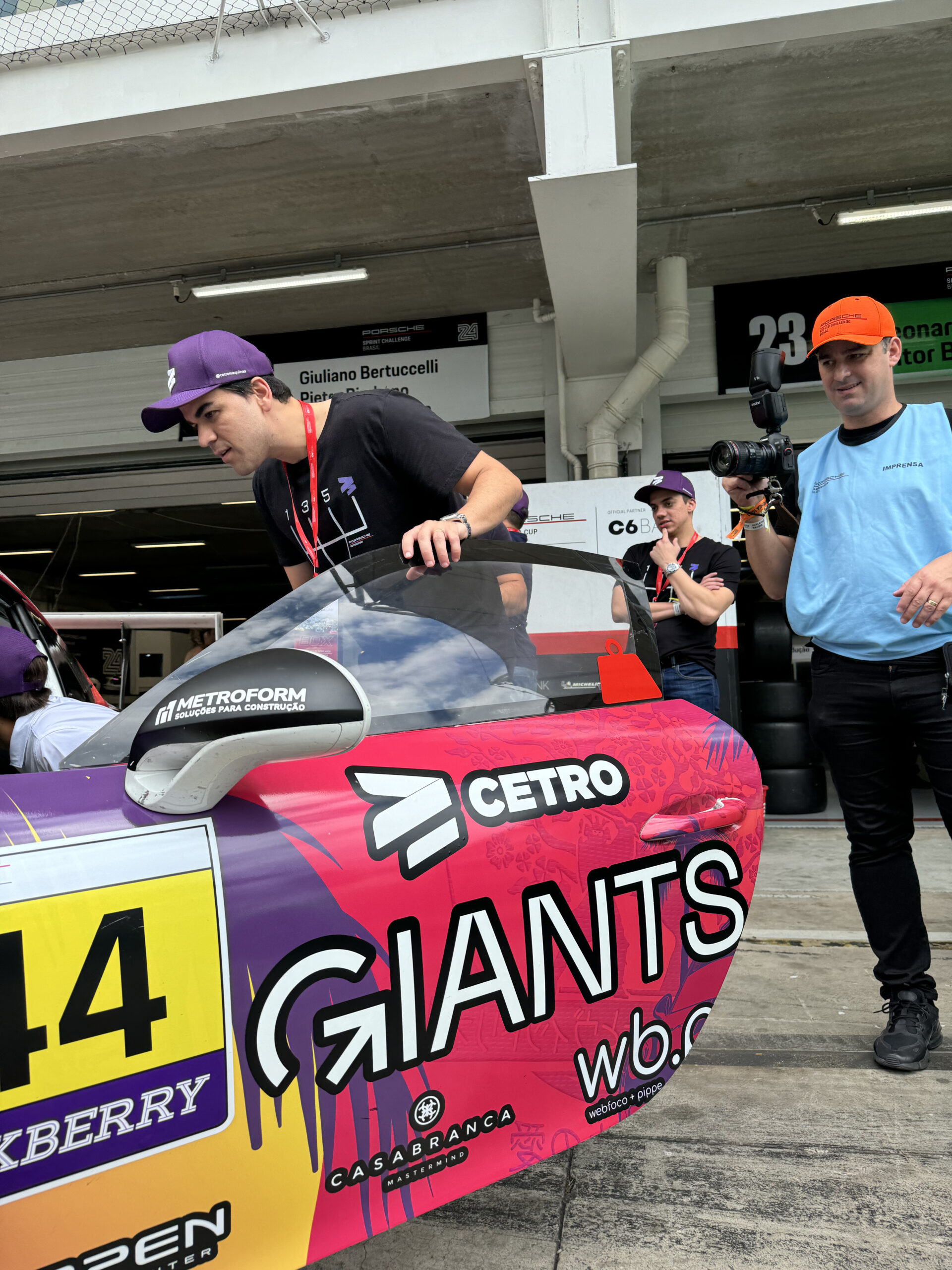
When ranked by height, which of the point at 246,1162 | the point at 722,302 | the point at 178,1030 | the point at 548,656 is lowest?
the point at 246,1162

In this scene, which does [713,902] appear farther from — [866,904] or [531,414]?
[531,414]

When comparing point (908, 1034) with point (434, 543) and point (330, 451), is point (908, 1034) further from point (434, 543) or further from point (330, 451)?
point (330, 451)

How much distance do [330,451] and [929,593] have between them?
1.27 metres

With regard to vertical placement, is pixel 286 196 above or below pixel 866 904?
above

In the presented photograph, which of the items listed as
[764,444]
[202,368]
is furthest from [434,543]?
[764,444]

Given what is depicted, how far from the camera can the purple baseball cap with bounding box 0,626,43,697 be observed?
1.71 m

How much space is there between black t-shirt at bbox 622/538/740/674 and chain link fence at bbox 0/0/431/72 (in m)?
3.58

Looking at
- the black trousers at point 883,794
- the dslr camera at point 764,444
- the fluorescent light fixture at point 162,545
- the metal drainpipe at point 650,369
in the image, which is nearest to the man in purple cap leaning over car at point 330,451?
the dslr camera at point 764,444

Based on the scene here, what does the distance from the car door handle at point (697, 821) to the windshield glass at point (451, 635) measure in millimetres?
223

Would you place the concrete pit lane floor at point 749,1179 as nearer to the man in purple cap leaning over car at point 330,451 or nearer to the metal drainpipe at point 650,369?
the man in purple cap leaning over car at point 330,451

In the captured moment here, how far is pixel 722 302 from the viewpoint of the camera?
7.91 meters

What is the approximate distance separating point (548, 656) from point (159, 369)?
28.6 ft

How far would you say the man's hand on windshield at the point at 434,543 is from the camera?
1.29 m

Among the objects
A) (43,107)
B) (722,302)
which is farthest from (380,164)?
(722,302)
